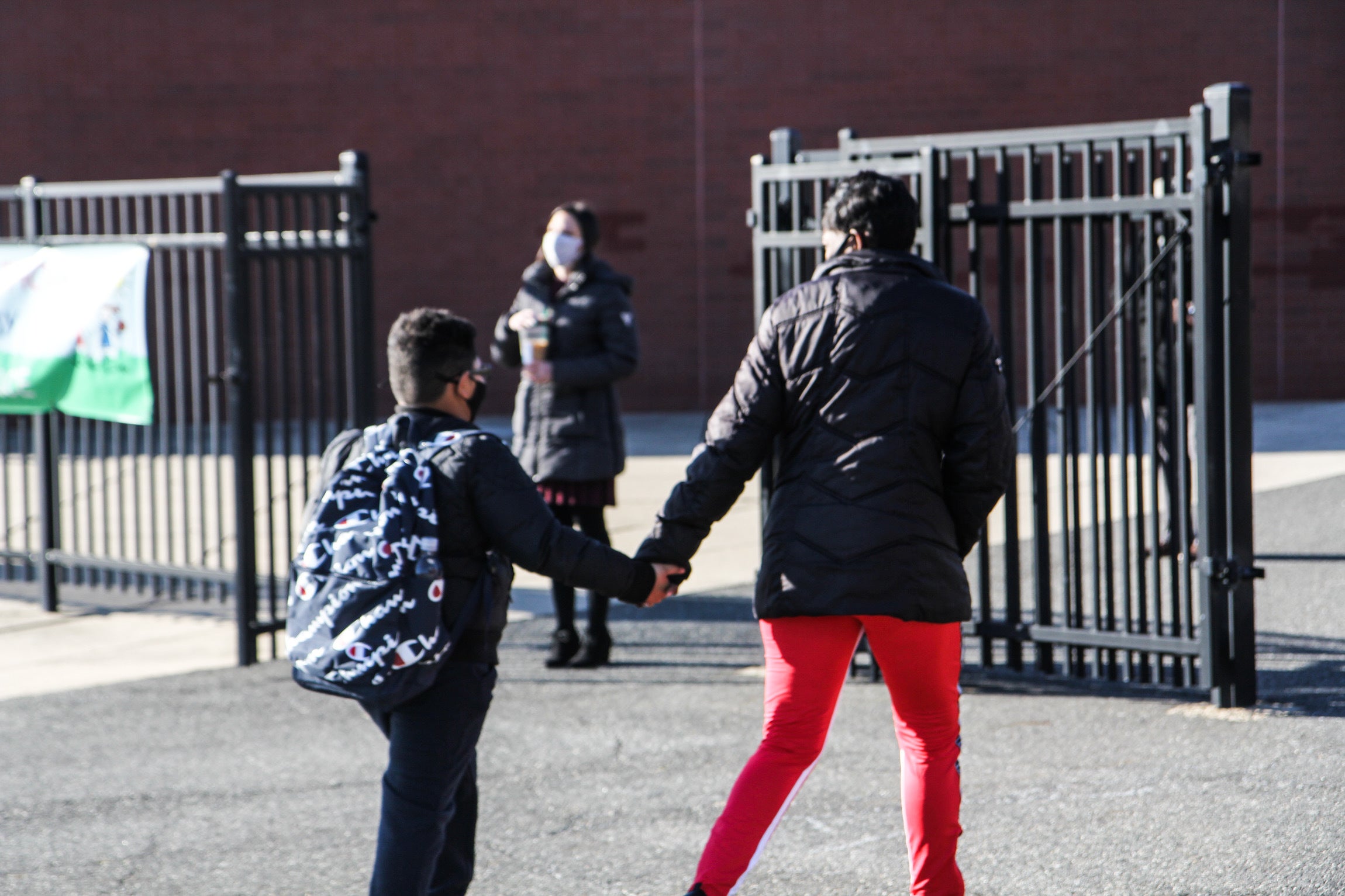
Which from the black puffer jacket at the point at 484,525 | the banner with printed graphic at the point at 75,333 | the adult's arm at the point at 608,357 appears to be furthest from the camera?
the banner with printed graphic at the point at 75,333

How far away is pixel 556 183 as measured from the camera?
16.5m

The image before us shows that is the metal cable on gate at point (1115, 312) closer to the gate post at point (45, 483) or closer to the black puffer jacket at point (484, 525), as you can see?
the black puffer jacket at point (484, 525)

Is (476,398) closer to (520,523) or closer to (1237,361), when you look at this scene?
(520,523)

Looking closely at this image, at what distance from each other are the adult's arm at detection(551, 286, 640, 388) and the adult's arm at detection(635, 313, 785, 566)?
8.61 ft

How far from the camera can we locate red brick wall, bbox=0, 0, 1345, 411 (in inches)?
621

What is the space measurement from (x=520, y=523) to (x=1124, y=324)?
327 cm

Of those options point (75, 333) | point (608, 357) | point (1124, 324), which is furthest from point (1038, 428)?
point (75, 333)

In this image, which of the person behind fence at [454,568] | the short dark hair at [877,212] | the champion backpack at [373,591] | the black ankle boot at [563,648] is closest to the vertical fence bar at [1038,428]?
the black ankle boot at [563,648]

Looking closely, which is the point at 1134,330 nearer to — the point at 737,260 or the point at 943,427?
the point at 943,427

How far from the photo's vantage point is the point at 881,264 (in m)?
3.49

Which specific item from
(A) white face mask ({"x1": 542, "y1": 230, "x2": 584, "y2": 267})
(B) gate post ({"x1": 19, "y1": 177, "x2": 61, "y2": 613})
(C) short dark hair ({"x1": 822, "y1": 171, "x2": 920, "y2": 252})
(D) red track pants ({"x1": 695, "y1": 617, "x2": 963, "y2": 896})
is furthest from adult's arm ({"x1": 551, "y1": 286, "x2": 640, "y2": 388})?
(B) gate post ({"x1": 19, "y1": 177, "x2": 61, "y2": 613})

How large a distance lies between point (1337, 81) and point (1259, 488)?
7.17 metres

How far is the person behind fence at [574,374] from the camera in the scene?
6.27 m

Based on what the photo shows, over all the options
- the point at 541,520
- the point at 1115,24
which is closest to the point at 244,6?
the point at 1115,24
